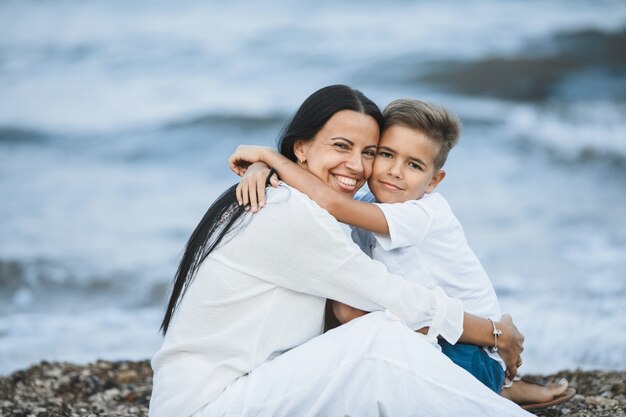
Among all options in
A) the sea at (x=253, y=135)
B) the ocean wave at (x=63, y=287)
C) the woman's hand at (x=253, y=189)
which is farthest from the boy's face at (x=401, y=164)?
the ocean wave at (x=63, y=287)

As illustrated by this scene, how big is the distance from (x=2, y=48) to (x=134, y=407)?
1483cm

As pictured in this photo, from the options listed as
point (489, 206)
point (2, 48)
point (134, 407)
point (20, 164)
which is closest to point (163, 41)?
point (2, 48)

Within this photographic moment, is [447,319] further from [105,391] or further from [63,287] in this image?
[63,287]

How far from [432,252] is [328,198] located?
0.55m

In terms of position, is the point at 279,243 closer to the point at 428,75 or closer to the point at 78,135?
the point at 78,135

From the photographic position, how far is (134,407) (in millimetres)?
4320

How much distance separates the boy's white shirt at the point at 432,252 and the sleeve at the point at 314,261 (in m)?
0.28

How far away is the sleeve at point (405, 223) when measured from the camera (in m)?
3.24

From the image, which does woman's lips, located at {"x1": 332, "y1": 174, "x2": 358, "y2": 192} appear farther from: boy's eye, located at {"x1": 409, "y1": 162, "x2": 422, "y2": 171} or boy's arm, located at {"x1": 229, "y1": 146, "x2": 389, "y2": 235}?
boy's eye, located at {"x1": 409, "y1": 162, "x2": 422, "y2": 171}

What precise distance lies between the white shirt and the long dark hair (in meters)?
0.06

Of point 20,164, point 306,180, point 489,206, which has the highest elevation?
point 20,164

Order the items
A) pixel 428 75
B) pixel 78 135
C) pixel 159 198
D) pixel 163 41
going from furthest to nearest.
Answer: pixel 163 41 → pixel 428 75 → pixel 78 135 → pixel 159 198

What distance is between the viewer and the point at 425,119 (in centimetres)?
358

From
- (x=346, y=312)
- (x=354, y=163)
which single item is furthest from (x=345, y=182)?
(x=346, y=312)
